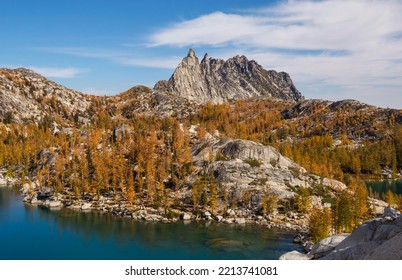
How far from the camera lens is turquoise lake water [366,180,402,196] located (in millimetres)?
159800

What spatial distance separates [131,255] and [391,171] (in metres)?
179

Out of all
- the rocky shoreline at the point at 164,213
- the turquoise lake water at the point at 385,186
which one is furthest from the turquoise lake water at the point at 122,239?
the turquoise lake water at the point at 385,186

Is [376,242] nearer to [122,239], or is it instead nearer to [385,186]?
[122,239]

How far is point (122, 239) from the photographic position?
273ft

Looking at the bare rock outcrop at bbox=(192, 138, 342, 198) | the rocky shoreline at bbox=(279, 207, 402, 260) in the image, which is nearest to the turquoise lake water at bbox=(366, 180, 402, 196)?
the bare rock outcrop at bbox=(192, 138, 342, 198)

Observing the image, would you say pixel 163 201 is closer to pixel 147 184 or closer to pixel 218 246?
pixel 147 184

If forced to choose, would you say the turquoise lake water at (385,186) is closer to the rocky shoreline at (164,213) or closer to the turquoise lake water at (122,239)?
the rocky shoreline at (164,213)

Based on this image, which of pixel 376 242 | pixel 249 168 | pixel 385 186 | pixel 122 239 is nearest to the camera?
pixel 376 242

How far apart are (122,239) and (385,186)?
14133 cm

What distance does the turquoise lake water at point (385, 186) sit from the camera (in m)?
160

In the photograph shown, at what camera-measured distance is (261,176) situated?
128 m

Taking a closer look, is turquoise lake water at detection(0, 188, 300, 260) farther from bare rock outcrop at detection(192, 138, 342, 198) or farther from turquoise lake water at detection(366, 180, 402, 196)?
turquoise lake water at detection(366, 180, 402, 196)

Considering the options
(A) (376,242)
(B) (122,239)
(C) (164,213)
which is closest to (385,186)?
(C) (164,213)
